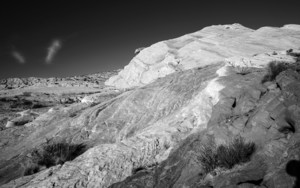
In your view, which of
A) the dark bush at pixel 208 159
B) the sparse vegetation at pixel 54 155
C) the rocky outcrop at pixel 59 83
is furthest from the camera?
the rocky outcrop at pixel 59 83

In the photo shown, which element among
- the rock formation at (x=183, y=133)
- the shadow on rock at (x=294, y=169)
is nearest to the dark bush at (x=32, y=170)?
the rock formation at (x=183, y=133)

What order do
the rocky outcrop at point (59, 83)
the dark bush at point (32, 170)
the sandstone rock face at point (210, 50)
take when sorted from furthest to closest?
the rocky outcrop at point (59, 83) → the sandstone rock face at point (210, 50) → the dark bush at point (32, 170)

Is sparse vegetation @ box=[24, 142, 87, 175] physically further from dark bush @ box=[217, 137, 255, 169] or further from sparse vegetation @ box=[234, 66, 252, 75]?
sparse vegetation @ box=[234, 66, 252, 75]

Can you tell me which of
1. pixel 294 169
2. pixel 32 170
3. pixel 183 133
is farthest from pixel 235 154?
pixel 32 170

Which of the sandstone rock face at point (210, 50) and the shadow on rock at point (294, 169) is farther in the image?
the sandstone rock face at point (210, 50)

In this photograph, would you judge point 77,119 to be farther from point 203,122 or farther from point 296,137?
point 296,137

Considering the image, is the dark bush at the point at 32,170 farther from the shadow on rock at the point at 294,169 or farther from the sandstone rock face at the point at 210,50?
the sandstone rock face at the point at 210,50

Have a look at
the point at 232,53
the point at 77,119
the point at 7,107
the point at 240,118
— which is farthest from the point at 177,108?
the point at 7,107
